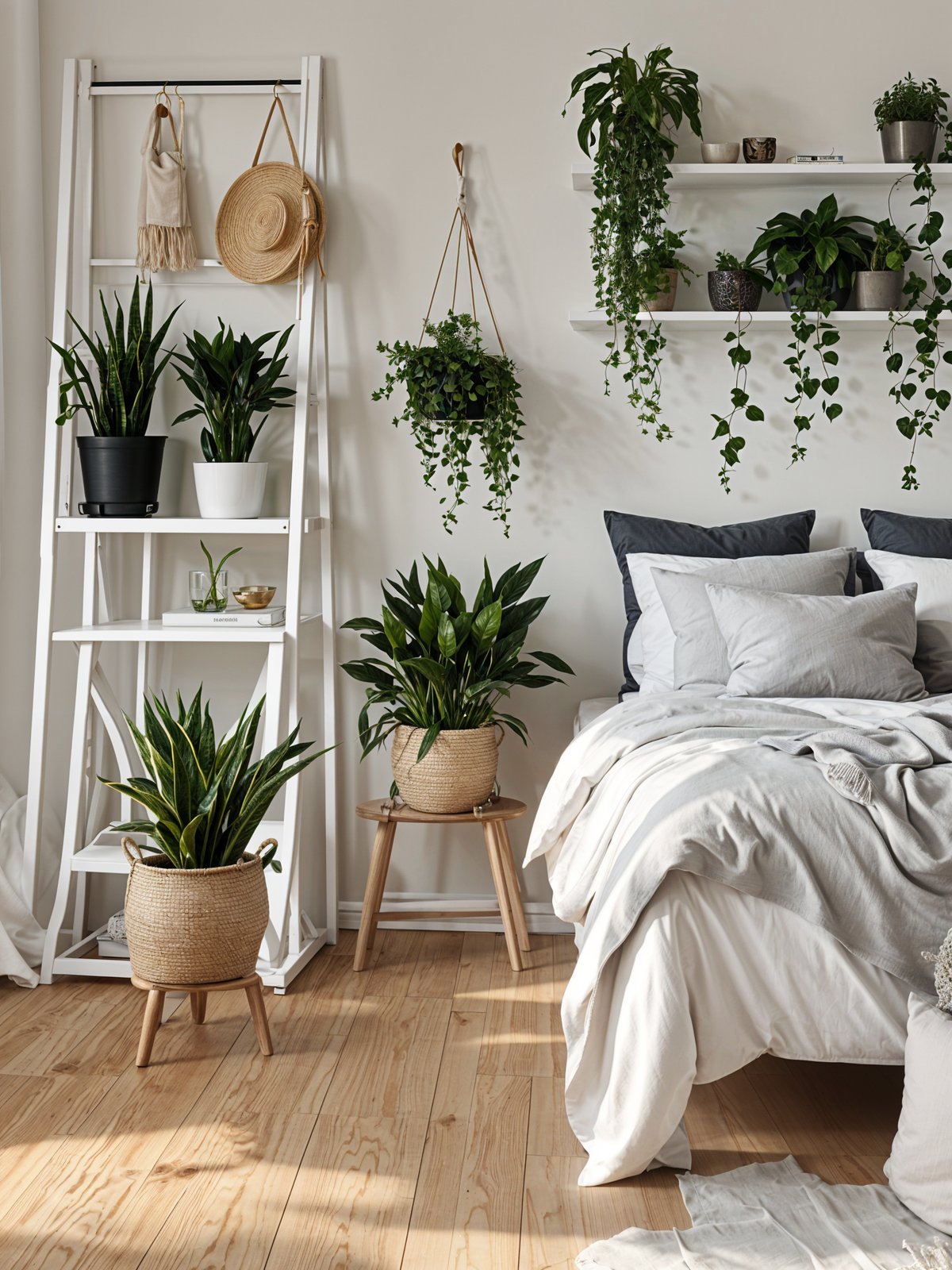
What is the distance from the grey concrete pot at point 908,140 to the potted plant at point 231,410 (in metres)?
1.71

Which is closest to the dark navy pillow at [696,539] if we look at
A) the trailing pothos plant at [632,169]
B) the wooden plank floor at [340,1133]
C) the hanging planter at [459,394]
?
the trailing pothos plant at [632,169]

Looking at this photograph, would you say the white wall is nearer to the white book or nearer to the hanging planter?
the hanging planter

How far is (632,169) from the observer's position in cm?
316

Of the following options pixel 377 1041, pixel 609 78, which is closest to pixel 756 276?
pixel 609 78

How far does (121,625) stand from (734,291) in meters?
1.94

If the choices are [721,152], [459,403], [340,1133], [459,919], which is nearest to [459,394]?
[459,403]

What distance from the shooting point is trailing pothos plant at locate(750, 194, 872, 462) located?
3.21 m

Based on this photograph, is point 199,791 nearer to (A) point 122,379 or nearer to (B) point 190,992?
(B) point 190,992

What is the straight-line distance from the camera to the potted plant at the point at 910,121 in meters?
3.20

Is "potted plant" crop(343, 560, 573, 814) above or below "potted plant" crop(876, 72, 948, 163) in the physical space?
below

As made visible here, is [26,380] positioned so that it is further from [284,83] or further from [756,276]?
[756,276]

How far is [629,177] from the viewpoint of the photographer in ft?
10.4

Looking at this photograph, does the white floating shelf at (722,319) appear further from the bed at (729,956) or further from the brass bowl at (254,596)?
the bed at (729,956)

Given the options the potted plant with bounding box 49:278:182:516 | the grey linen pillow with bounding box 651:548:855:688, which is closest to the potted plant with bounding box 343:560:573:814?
the grey linen pillow with bounding box 651:548:855:688
